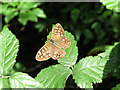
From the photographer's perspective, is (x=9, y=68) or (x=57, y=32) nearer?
(x=9, y=68)

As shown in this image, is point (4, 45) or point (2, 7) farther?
point (2, 7)

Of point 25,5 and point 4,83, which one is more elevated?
point 25,5

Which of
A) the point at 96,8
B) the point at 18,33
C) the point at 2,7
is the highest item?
the point at 2,7

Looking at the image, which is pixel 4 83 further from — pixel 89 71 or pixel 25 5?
pixel 25 5

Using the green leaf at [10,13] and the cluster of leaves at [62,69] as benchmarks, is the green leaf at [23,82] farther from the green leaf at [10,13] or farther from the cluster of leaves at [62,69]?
the green leaf at [10,13]

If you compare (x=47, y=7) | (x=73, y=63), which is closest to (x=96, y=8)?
(x=47, y=7)

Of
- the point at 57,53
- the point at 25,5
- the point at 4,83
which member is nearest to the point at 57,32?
the point at 57,53

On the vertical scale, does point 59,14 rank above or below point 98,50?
above

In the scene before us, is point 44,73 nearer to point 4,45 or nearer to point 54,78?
point 54,78

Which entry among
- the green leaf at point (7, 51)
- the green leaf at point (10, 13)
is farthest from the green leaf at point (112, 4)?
the green leaf at point (10, 13)
